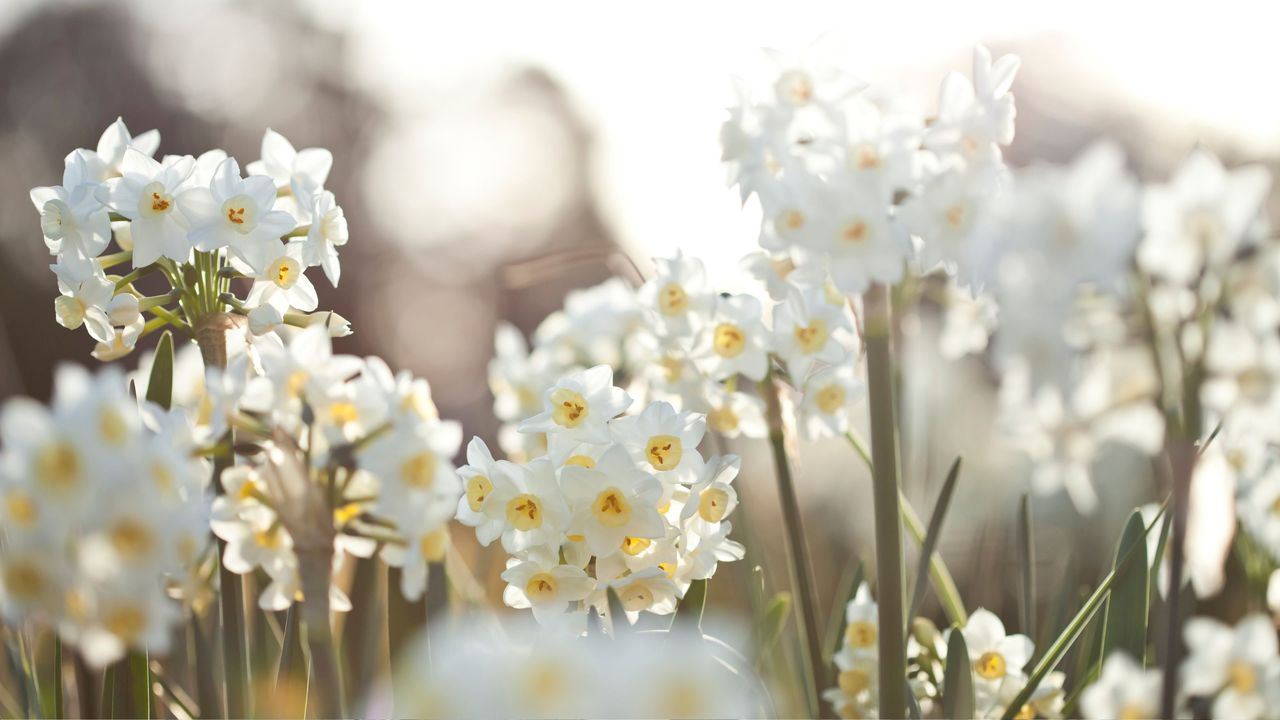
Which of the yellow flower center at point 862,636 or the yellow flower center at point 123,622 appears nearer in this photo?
the yellow flower center at point 123,622

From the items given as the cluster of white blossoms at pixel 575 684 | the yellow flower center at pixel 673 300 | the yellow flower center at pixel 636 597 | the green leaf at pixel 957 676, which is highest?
the yellow flower center at pixel 673 300

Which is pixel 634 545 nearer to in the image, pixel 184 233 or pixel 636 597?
pixel 636 597

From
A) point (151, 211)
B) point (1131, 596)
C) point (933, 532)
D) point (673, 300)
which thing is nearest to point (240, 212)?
point (151, 211)

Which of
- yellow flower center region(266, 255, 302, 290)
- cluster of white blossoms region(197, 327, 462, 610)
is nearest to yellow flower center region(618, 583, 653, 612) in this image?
cluster of white blossoms region(197, 327, 462, 610)

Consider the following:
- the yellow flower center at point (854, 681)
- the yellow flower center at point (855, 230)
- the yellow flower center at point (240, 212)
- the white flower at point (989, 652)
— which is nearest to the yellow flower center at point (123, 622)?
the yellow flower center at point (240, 212)

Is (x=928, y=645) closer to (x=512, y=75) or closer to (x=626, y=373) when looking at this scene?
(x=626, y=373)

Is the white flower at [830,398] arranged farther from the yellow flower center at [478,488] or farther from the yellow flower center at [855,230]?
the yellow flower center at [478,488]

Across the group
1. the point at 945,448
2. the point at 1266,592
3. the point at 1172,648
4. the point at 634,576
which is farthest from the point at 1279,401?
the point at 945,448
